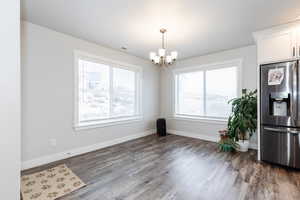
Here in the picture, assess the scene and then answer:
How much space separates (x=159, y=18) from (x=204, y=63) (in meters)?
2.48

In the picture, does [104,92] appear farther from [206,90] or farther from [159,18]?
[206,90]

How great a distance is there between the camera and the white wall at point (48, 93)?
2553 mm

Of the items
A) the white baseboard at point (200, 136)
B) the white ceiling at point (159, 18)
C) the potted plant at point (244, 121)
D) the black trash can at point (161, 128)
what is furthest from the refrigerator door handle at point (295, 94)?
the black trash can at point (161, 128)

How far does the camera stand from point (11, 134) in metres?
0.74

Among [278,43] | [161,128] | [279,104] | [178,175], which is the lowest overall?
[178,175]

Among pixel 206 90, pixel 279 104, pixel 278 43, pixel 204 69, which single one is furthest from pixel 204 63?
pixel 279 104

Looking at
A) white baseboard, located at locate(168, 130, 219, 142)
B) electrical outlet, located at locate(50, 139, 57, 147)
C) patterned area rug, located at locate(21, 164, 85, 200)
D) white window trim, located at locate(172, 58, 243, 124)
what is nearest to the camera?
patterned area rug, located at locate(21, 164, 85, 200)

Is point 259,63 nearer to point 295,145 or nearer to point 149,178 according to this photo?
point 295,145

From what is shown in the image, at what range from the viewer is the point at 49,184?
205 centimetres

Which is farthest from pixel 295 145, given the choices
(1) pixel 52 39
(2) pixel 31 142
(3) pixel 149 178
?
(1) pixel 52 39

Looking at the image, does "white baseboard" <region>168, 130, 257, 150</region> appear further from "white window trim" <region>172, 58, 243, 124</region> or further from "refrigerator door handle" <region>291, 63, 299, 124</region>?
"refrigerator door handle" <region>291, 63, 299, 124</region>

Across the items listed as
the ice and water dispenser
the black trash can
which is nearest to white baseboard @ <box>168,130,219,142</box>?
the black trash can

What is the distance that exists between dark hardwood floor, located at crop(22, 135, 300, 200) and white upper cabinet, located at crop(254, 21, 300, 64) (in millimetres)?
2045

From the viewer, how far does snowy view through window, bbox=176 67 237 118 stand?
4.02 m
